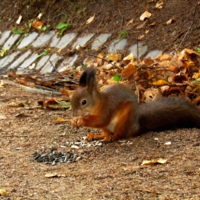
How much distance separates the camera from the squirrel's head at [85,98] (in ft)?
13.4

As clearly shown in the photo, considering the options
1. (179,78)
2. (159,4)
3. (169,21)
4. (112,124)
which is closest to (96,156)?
(112,124)

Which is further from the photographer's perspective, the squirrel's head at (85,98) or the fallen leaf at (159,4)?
the fallen leaf at (159,4)

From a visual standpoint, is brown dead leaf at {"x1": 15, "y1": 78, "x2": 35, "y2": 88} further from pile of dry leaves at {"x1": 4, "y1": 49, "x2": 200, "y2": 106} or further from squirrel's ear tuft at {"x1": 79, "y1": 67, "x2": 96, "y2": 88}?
squirrel's ear tuft at {"x1": 79, "y1": 67, "x2": 96, "y2": 88}

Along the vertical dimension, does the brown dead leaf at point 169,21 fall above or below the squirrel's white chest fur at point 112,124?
above

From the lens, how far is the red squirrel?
4105 mm

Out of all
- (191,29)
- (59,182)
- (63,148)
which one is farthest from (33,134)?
(191,29)

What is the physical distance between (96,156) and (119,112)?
564mm

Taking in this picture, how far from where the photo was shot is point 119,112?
165 inches

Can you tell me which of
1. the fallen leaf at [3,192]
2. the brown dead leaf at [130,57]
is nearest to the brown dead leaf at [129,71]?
the brown dead leaf at [130,57]

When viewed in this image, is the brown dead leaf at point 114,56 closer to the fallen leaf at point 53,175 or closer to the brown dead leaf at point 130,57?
the brown dead leaf at point 130,57

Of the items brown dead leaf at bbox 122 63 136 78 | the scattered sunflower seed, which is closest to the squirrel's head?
the scattered sunflower seed

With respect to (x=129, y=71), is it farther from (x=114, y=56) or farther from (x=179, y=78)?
→ (x=114, y=56)

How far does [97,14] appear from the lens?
834 centimetres

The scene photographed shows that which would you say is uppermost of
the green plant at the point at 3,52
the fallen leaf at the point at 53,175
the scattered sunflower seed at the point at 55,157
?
the green plant at the point at 3,52
